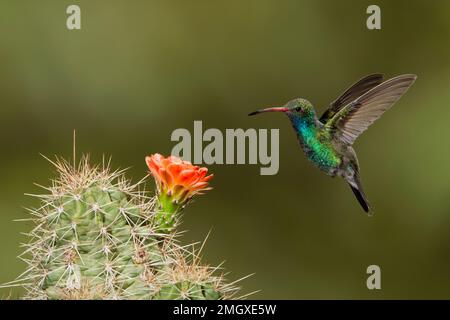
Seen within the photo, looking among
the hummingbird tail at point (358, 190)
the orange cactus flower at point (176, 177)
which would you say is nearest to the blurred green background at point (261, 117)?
the hummingbird tail at point (358, 190)

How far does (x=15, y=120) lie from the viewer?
22.0 ft

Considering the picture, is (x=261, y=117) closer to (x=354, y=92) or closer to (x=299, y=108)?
(x=354, y=92)

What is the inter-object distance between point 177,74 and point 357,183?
3.22m

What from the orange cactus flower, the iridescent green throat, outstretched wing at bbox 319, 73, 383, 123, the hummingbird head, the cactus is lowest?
the cactus

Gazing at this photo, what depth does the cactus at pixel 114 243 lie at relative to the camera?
2.27m

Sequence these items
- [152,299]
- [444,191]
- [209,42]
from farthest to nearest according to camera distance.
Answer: [209,42], [444,191], [152,299]

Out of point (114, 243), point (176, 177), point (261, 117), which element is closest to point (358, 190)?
point (176, 177)

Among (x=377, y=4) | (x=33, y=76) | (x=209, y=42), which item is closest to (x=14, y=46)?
(x=33, y=76)

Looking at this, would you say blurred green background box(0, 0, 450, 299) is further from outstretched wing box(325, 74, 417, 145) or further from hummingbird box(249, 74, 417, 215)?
outstretched wing box(325, 74, 417, 145)

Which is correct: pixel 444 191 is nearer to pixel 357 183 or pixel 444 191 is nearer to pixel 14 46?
pixel 357 183

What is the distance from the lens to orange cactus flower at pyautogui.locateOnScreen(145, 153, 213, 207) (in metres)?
2.60

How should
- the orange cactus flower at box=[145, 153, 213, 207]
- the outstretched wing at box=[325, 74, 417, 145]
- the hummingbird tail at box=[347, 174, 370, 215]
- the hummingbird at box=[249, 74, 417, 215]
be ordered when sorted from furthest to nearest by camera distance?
1. the hummingbird tail at box=[347, 174, 370, 215]
2. the hummingbird at box=[249, 74, 417, 215]
3. the outstretched wing at box=[325, 74, 417, 145]
4. the orange cactus flower at box=[145, 153, 213, 207]

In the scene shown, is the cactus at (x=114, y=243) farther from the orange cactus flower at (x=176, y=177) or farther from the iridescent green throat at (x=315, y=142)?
the iridescent green throat at (x=315, y=142)

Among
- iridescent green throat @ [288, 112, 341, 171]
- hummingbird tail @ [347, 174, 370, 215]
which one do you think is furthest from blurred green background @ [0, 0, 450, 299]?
iridescent green throat @ [288, 112, 341, 171]
